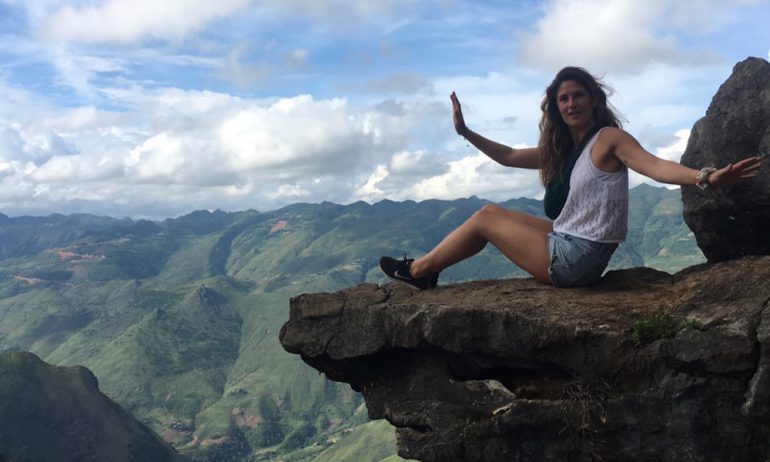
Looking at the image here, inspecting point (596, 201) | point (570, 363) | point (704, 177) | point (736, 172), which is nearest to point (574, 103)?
point (596, 201)

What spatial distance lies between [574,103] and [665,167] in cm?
291

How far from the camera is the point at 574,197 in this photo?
13812 millimetres

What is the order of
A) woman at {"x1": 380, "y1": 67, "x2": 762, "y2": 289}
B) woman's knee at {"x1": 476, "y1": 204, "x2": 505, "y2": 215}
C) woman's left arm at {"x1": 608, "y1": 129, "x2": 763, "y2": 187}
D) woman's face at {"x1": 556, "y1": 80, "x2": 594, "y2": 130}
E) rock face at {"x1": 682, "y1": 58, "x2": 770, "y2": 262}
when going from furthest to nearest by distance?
woman's knee at {"x1": 476, "y1": 204, "x2": 505, "y2": 215}, rock face at {"x1": 682, "y1": 58, "x2": 770, "y2": 262}, woman's face at {"x1": 556, "y1": 80, "x2": 594, "y2": 130}, woman at {"x1": 380, "y1": 67, "x2": 762, "y2": 289}, woman's left arm at {"x1": 608, "y1": 129, "x2": 763, "y2": 187}

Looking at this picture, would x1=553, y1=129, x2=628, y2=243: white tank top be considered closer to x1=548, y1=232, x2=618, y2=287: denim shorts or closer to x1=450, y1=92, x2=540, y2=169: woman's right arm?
x1=548, y1=232, x2=618, y2=287: denim shorts

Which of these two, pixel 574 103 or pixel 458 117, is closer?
pixel 574 103

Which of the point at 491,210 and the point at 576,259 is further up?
the point at 491,210

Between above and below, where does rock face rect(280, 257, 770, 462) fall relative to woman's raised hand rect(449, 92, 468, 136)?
below

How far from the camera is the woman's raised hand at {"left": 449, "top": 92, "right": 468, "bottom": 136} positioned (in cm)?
1720

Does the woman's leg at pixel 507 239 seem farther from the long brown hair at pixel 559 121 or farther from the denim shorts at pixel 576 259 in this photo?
the long brown hair at pixel 559 121

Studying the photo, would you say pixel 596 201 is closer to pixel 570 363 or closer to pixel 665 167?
pixel 665 167

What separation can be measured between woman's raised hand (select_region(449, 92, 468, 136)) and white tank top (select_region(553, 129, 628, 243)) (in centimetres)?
430

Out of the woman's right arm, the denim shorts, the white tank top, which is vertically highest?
the woman's right arm

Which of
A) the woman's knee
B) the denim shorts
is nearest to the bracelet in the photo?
the denim shorts

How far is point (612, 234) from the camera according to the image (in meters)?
13.5
